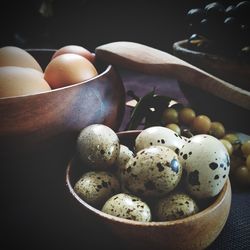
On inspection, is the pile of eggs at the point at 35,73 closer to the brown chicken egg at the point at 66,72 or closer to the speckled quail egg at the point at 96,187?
the brown chicken egg at the point at 66,72

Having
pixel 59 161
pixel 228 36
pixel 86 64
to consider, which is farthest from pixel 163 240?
pixel 228 36

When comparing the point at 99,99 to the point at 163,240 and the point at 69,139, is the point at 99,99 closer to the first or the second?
the point at 69,139

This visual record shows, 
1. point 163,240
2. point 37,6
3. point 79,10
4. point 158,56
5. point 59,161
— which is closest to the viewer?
point 163,240

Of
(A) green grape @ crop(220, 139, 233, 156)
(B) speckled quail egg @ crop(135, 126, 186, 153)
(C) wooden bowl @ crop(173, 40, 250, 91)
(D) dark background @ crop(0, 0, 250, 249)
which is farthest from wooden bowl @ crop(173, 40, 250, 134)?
(D) dark background @ crop(0, 0, 250, 249)

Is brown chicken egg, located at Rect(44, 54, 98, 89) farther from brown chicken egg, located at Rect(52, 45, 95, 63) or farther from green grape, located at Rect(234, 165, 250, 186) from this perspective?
green grape, located at Rect(234, 165, 250, 186)

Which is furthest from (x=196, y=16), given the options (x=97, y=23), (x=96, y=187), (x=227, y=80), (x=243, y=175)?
(x=97, y=23)

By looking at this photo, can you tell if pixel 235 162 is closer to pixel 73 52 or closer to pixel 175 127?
pixel 175 127
